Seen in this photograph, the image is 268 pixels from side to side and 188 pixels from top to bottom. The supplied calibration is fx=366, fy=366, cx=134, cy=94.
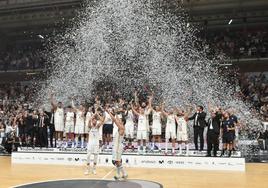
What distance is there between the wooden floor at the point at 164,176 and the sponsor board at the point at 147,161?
66 centimetres

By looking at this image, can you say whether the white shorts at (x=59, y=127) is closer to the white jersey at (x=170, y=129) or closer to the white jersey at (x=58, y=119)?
the white jersey at (x=58, y=119)

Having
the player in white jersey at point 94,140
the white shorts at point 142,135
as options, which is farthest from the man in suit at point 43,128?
the player in white jersey at point 94,140

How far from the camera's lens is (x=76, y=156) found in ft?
52.4

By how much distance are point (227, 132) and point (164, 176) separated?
406 centimetres

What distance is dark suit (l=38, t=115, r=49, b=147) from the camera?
57.1 feet

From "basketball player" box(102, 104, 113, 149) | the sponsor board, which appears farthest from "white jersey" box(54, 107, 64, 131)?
"basketball player" box(102, 104, 113, 149)

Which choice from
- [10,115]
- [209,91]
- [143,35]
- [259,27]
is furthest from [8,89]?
[259,27]

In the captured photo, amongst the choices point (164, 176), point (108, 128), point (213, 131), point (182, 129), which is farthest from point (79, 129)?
point (213, 131)

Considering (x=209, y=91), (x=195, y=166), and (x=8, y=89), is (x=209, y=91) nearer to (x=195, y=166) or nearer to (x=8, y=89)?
(x=195, y=166)

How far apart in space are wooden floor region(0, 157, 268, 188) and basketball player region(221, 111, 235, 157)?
44.8 inches

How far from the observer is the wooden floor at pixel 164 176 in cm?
1101

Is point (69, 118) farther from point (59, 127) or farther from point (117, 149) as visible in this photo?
point (117, 149)

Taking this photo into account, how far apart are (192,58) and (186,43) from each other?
5.67 ft

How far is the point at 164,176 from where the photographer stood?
12.5 meters
